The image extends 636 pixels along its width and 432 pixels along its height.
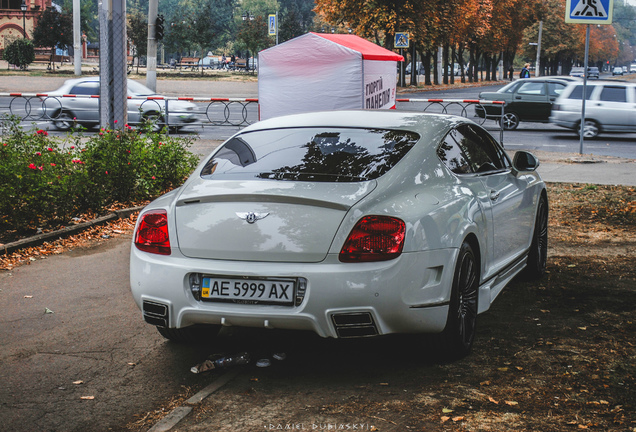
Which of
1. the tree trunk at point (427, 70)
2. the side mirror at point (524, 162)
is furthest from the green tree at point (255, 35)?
the side mirror at point (524, 162)

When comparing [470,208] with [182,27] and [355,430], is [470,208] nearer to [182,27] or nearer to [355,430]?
[355,430]

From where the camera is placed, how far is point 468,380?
4273mm

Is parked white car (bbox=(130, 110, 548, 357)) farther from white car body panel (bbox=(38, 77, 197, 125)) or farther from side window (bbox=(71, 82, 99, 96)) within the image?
side window (bbox=(71, 82, 99, 96))

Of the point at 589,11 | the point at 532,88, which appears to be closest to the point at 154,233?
the point at 589,11

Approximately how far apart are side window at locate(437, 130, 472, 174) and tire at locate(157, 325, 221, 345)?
1.78 m

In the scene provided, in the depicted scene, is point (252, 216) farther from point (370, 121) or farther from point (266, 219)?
point (370, 121)

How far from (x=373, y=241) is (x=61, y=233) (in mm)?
5268

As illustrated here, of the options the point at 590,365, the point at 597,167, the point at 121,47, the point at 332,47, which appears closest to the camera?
the point at 590,365

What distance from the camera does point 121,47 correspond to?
10898mm

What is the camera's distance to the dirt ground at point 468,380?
12.2 feet

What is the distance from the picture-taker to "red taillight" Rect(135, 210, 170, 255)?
4.41 m

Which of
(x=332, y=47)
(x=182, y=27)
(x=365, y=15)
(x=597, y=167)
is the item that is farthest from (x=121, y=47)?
(x=182, y=27)

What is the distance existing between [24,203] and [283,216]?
537cm

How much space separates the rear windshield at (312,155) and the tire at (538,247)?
2.18 metres
